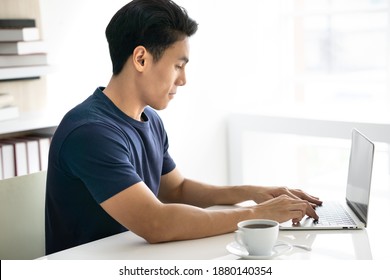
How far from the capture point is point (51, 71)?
271 cm

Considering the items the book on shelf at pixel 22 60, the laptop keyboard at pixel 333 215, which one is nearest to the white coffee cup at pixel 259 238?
the laptop keyboard at pixel 333 215

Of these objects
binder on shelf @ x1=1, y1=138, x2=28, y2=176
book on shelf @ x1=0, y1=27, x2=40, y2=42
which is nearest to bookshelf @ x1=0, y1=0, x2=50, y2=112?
book on shelf @ x1=0, y1=27, x2=40, y2=42

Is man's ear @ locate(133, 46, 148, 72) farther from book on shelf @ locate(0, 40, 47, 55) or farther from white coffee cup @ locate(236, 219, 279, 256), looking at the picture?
book on shelf @ locate(0, 40, 47, 55)

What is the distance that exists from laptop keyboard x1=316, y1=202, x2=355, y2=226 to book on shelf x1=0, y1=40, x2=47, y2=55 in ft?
4.50

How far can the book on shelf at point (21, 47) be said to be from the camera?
2549mm

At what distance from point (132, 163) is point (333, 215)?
58cm

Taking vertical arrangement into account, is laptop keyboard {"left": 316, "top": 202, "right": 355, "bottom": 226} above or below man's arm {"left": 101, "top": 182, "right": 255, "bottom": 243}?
below

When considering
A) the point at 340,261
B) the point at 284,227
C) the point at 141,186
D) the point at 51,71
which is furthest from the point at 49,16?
the point at 340,261

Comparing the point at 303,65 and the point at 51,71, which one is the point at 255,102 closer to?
the point at 303,65

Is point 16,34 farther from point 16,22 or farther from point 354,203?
point 354,203

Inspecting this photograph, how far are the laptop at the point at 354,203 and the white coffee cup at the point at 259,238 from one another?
0.25 meters

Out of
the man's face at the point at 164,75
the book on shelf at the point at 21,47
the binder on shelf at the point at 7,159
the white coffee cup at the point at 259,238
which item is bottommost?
the white coffee cup at the point at 259,238

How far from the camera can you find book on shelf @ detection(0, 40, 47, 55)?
255cm

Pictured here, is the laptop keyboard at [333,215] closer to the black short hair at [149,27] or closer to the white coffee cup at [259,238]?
the white coffee cup at [259,238]
